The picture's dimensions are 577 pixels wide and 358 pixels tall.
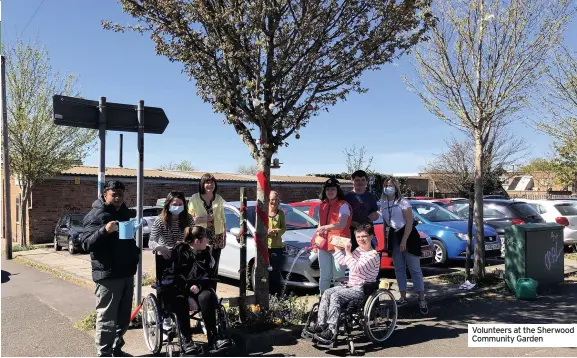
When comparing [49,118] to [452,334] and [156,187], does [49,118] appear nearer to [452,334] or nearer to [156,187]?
[156,187]

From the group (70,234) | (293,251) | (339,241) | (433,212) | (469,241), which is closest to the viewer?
(339,241)

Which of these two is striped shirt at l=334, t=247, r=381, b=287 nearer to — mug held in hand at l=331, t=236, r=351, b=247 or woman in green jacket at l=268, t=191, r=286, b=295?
mug held in hand at l=331, t=236, r=351, b=247

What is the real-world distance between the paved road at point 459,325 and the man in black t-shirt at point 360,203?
1.37 metres

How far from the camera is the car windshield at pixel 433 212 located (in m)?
11.9

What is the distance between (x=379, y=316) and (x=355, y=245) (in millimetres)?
1186

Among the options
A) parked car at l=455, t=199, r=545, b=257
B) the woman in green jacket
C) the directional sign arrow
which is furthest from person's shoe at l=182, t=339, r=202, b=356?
parked car at l=455, t=199, r=545, b=257

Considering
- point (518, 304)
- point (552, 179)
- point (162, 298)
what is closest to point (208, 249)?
point (162, 298)

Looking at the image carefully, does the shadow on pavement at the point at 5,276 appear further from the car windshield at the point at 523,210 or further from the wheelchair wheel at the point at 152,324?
the car windshield at the point at 523,210

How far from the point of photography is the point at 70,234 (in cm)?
1652

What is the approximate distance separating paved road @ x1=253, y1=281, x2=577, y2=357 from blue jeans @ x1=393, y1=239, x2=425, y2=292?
416 millimetres

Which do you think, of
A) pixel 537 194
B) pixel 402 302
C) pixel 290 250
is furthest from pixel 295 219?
pixel 537 194

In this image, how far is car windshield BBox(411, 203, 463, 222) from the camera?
11.9 meters

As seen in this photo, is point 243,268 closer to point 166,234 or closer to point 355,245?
point 166,234

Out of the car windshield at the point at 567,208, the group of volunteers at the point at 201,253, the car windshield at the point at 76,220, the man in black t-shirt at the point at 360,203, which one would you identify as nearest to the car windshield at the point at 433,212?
the car windshield at the point at 567,208
